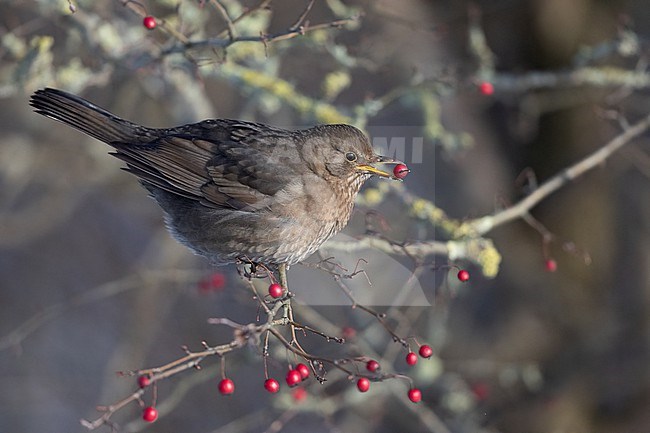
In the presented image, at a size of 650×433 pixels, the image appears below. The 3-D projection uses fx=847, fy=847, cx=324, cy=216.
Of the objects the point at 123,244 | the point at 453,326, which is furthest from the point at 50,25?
the point at 453,326

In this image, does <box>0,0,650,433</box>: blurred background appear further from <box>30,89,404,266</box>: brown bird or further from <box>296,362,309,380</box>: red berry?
<box>296,362,309,380</box>: red berry

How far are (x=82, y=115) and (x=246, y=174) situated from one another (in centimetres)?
88

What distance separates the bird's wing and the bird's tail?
0.36 ft

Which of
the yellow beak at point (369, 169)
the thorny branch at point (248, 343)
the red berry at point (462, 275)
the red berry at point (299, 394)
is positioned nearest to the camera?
the thorny branch at point (248, 343)

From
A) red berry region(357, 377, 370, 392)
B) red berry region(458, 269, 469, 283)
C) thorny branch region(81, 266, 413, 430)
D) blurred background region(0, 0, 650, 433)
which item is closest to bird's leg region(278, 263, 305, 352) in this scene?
thorny branch region(81, 266, 413, 430)

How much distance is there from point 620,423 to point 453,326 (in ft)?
5.11

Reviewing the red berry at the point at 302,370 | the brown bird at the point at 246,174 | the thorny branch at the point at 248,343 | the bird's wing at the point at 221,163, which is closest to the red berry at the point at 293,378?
the red berry at the point at 302,370

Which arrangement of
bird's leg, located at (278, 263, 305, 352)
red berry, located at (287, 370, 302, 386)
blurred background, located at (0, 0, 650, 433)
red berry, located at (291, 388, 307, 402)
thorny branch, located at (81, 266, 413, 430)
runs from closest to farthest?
1. thorny branch, located at (81, 266, 413, 430)
2. bird's leg, located at (278, 263, 305, 352)
3. red berry, located at (287, 370, 302, 386)
4. red berry, located at (291, 388, 307, 402)
5. blurred background, located at (0, 0, 650, 433)

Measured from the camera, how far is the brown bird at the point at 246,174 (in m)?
4.14

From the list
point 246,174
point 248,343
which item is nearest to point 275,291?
point 248,343

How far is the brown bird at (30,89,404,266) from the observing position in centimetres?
414

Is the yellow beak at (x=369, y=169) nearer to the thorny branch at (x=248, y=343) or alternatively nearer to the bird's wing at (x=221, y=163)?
the bird's wing at (x=221, y=163)

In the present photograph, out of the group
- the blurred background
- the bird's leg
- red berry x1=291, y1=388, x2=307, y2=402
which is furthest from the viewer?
the blurred background

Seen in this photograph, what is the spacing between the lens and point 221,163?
4301mm
